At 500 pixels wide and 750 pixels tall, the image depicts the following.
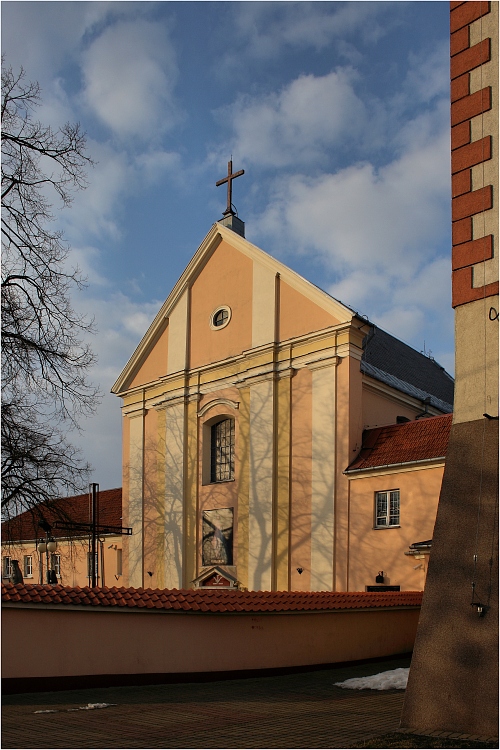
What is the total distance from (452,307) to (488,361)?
92cm

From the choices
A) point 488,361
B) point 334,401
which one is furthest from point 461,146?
point 334,401

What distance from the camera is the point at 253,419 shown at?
2464 centimetres

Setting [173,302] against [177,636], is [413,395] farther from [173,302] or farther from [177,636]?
[177,636]

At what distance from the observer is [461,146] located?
9.54m

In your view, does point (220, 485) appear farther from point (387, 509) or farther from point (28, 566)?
point (28, 566)

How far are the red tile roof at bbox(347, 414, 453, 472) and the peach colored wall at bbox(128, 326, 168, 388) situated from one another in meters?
9.65

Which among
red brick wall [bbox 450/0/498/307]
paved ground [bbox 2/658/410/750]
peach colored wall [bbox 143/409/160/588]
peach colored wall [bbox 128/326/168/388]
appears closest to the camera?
paved ground [bbox 2/658/410/750]

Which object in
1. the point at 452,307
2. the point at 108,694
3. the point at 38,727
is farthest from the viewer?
the point at 108,694

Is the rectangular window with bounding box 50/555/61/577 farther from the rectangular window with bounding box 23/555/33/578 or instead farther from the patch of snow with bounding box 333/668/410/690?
the patch of snow with bounding box 333/668/410/690

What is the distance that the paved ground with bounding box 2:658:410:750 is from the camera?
24.9 feet

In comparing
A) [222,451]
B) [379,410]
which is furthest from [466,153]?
[222,451]

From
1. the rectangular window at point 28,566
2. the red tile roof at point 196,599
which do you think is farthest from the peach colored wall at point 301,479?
the rectangular window at point 28,566

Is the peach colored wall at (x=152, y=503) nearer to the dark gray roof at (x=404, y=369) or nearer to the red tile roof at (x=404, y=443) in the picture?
the dark gray roof at (x=404, y=369)

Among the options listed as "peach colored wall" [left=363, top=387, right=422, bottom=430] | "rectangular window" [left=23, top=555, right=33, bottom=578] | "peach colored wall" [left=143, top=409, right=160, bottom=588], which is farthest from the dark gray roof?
"rectangular window" [left=23, top=555, right=33, bottom=578]
